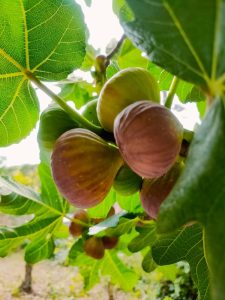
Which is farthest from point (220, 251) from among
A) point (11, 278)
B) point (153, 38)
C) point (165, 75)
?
point (11, 278)

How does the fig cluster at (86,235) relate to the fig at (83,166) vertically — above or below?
below

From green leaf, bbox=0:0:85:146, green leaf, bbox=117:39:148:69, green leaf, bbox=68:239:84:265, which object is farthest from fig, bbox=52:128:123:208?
green leaf, bbox=68:239:84:265

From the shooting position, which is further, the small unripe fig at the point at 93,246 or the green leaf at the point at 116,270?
the green leaf at the point at 116,270

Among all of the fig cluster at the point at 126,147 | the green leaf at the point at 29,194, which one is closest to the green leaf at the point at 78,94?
the green leaf at the point at 29,194

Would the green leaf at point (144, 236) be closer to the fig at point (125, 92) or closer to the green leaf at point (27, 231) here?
the green leaf at point (27, 231)

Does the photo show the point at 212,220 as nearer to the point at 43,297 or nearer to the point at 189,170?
the point at 189,170

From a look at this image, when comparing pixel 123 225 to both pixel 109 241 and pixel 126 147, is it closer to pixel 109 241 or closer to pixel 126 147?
pixel 109 241

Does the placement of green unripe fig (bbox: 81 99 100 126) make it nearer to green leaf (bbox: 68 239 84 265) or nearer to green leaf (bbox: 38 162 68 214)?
green leaf (bbox: 38 162 68 214)
